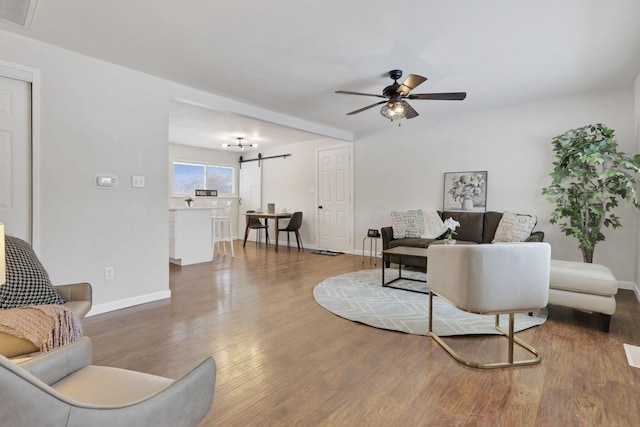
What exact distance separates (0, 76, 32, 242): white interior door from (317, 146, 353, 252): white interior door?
15.7 ft

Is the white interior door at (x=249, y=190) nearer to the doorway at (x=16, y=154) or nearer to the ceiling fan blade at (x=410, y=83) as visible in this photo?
the ceiling fan blade at (x=410, y=83)

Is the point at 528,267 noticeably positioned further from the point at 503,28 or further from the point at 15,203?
the point at 15,203

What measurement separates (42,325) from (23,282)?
44cm

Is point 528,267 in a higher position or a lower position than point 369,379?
higher

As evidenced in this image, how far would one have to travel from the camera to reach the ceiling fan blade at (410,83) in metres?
2.80

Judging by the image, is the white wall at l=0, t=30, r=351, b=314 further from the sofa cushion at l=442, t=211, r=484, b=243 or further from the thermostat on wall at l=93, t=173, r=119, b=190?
the sofa cushion at l=442, t=211, r=484, b=243

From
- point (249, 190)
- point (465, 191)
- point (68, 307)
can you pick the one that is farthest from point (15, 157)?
point (249, 190)

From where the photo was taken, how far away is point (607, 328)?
2.51m

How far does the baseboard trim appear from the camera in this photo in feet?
9.70

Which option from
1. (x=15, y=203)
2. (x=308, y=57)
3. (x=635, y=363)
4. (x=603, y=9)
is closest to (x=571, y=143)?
(x=603, y=9)

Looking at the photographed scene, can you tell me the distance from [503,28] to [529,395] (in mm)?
Answer: 2543

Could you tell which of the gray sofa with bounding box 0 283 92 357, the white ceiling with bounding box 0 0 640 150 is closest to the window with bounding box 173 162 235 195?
the white ceiling with bounding box 0 0 640 150

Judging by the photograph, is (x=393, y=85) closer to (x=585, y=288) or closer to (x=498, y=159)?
(x=498, y=159)

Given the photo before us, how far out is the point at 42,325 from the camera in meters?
1.42
